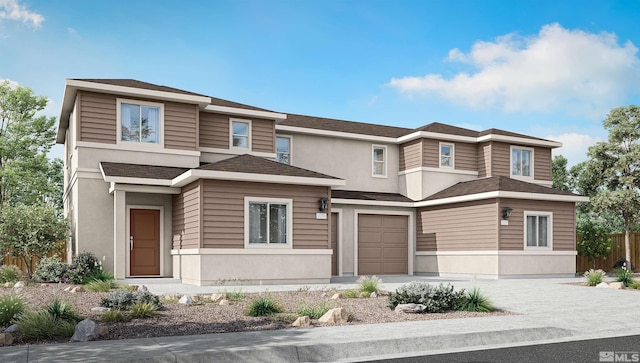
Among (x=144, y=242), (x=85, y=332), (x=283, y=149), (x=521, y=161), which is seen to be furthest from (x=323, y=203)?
(x=521, y=161)

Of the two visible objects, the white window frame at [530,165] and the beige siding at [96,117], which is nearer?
the beige siding at [96,117]

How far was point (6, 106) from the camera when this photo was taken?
110ft

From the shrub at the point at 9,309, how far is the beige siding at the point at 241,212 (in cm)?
736

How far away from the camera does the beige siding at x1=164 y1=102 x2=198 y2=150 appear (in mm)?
19781

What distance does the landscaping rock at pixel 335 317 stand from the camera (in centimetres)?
969

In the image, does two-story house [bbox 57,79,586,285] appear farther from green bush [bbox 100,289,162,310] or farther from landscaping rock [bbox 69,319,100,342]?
landscaping rock [bbox 69,319,100,342]

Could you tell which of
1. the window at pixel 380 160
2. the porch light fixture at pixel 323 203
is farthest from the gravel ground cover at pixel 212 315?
the window at pixel 380 160

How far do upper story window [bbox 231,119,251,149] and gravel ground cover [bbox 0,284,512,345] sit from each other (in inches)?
349

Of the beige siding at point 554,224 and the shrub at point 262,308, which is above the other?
the beige siding at point 554,224

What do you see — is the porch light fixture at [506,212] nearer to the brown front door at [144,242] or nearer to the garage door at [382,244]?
the garage door at [382,244]

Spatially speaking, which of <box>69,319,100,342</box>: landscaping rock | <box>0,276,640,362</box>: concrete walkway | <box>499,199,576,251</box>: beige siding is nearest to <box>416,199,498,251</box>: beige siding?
<box>499,199,576,251</box>: beige siding

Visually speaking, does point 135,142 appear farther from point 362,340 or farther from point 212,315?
point 362,340

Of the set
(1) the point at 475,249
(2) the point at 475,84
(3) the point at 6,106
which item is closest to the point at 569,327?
(1) the point at 475,249

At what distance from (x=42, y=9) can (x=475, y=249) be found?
16.2 metres
